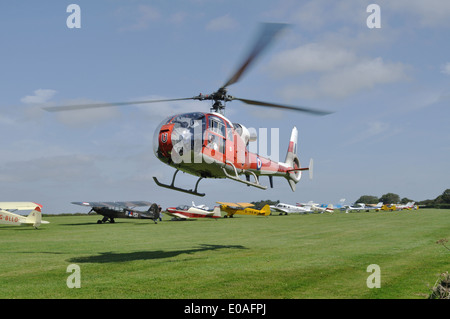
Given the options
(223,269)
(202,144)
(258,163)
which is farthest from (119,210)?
(202,144)

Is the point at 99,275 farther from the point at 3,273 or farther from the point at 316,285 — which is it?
the point at 316,285

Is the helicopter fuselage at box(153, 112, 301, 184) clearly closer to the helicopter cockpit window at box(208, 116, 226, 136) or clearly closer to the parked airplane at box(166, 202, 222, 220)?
the helicopter cockpit window at box(208, 116, 226, 136)

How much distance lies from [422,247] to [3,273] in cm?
2218

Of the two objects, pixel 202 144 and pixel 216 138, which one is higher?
pixel 216 138

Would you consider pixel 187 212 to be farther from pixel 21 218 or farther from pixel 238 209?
pixel 21 218

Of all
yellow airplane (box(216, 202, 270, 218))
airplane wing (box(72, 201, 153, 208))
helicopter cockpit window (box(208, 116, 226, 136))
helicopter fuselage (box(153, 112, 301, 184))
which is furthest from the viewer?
yellow airplane (box(216, 202, 270, 218))

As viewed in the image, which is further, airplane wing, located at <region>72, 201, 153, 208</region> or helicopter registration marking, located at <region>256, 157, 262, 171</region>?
airplane wing, located at <region>72, 201, 153, 208</region>

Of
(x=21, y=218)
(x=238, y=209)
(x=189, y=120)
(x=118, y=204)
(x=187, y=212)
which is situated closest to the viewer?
(x=189, y=120)

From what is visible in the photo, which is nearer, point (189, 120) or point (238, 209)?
point (189, 120)

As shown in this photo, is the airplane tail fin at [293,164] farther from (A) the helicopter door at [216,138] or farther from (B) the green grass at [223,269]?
(A) the helicopter door at [216,138]

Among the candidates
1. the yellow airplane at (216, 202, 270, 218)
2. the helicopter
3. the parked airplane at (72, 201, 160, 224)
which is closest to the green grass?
the helicopter

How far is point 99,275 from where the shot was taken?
49.5ft

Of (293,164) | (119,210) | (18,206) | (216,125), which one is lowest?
(119,210)

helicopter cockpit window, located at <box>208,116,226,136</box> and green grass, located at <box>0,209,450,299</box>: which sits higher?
helicopter cockpit window, located at <box>208,116,226,136</box>
